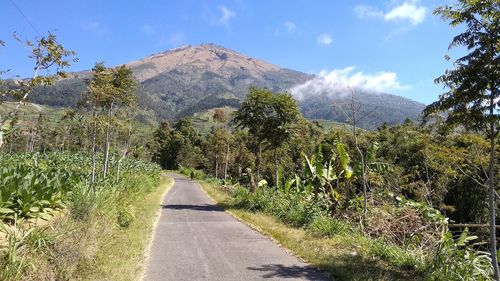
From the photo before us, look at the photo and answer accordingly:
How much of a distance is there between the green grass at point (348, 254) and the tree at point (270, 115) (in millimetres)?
8494

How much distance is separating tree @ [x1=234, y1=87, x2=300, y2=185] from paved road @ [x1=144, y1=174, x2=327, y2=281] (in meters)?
Answer: 7.31

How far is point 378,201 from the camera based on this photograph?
14.2 metres

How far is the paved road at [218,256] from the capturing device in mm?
7934

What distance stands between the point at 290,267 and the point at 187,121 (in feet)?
311

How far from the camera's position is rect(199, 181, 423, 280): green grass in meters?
7.93

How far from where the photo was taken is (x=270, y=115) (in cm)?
2114

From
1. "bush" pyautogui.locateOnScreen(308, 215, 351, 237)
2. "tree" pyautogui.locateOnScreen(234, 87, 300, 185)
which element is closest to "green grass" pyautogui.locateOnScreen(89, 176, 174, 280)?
"bush" pyautogui.locateOnScreen(308, 215, 351, 237)

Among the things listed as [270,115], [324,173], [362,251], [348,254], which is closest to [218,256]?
[348,254]

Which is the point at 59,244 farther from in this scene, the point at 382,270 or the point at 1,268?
the point at 382,270

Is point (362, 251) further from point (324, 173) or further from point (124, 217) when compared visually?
point (124, 217)

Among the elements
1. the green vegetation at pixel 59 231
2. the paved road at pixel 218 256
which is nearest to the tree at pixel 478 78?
the paved road at pixel 218 256

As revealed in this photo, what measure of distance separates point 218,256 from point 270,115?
12.5m

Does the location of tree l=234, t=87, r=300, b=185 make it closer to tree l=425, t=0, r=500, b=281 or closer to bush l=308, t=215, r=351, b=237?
bush l=308, t=215, r=351, b=237

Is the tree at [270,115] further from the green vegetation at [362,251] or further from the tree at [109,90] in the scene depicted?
the tree at [109,90]
